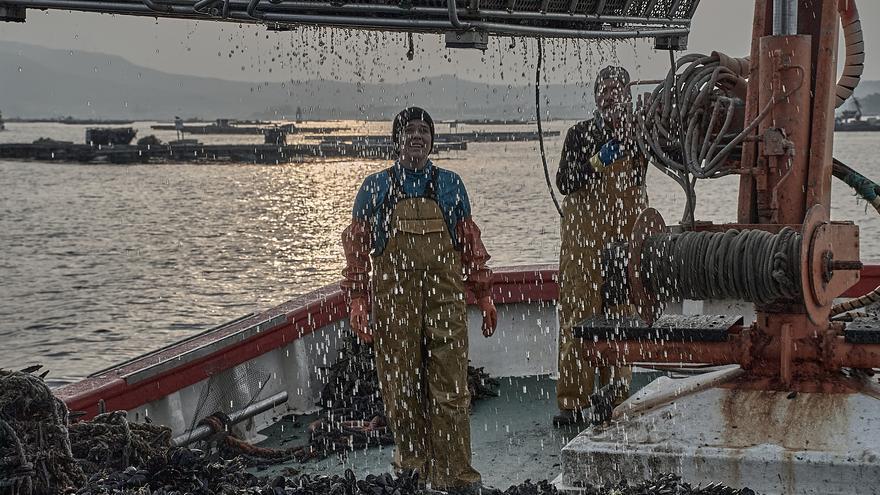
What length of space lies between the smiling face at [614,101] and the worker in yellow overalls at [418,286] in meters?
1.36

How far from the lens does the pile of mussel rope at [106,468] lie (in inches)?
149

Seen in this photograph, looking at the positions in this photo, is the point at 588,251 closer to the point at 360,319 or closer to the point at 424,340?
the point at 424,340

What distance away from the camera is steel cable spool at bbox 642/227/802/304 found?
4855 millimetres

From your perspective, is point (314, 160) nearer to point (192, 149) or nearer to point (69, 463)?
point (192, 149)

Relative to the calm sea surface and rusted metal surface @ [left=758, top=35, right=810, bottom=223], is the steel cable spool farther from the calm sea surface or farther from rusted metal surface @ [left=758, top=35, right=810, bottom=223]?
the calm sea surface

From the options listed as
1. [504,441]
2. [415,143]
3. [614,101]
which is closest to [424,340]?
[415,143]

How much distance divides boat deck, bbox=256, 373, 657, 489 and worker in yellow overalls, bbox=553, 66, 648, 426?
0.88 feet

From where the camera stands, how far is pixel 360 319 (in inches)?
212

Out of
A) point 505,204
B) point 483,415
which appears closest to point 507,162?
point 505,204

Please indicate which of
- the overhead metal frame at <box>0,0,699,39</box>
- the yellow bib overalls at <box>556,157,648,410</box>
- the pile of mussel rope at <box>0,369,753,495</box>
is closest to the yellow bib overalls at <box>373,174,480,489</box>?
the pile of mussel rope at <box>0,369,753,495</box>

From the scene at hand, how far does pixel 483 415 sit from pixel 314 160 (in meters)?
109

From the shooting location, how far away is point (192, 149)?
10544cm

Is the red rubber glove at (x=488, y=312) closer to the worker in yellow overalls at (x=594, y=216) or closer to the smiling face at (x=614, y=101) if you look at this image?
the worker in yellow overalls at (x=594, y=216)

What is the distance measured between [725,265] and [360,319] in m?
1.75
